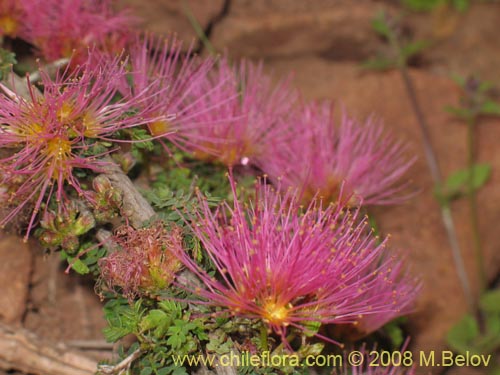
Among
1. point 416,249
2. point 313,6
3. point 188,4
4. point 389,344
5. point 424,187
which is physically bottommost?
point 389,344

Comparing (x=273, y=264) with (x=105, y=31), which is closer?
(x=273, y=264)

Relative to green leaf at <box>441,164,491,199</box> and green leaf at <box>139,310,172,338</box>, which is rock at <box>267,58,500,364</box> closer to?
green leaf at <box>441,164,491,199</box>

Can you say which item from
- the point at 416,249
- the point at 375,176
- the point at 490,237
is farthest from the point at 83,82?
the point at 490,237

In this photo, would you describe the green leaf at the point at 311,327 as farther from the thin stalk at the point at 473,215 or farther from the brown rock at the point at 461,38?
the brown rock at the point at 461,38

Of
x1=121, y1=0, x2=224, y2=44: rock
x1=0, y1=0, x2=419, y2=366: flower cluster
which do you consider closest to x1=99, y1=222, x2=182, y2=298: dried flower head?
x1=0, y1=0, x2=419, y2=366: flower cluster

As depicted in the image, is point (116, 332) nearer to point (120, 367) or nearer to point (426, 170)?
point (120, 367)

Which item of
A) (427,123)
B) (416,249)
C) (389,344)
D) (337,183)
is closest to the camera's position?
(337,183)

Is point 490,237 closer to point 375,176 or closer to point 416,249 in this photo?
point 416,249
